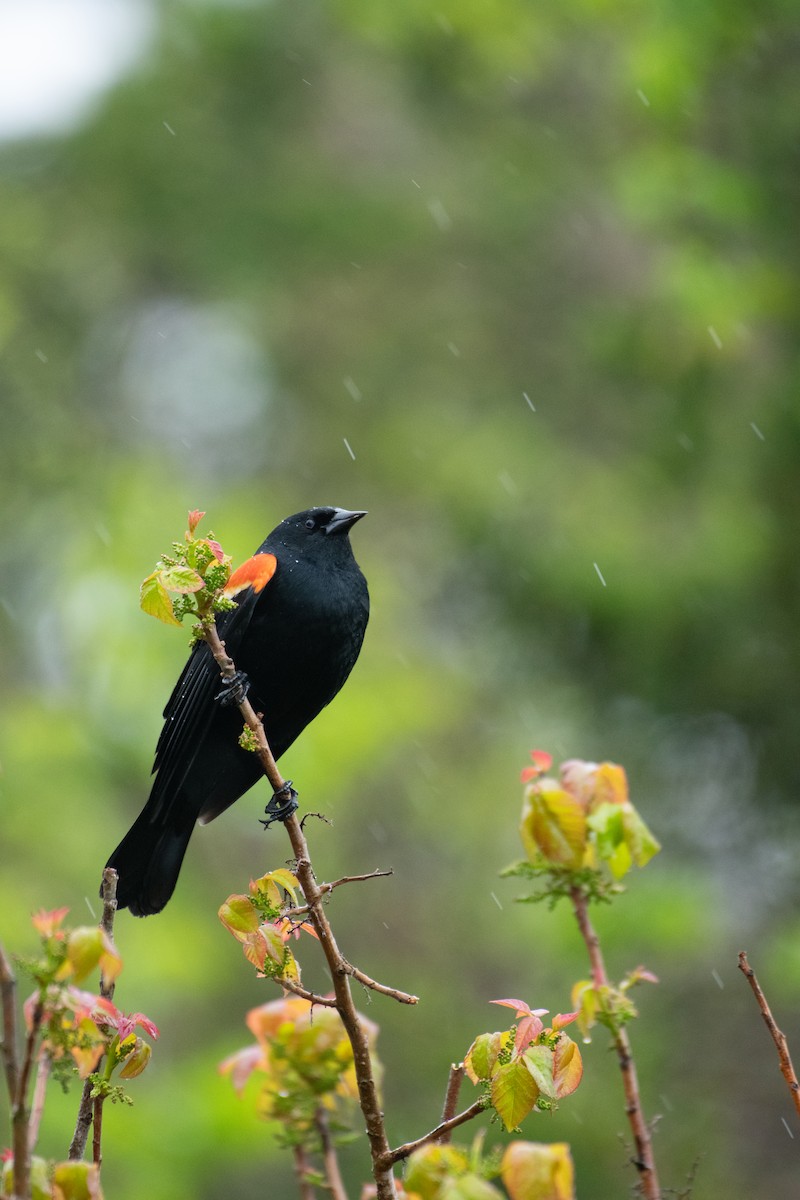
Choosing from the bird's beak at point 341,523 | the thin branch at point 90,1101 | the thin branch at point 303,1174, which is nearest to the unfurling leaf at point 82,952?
the thin branch at point 90,1101

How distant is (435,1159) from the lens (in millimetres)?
1208

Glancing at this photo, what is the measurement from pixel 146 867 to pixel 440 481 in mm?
5813

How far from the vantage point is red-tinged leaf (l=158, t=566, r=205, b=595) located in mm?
1591

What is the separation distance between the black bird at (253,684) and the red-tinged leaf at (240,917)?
1429 mm

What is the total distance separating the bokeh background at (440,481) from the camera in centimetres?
592

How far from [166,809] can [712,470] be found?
12.9 feet

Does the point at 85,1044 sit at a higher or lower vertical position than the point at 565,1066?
higher

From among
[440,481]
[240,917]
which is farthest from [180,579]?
[440,481]

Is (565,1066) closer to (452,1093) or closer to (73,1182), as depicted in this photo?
(452,1093)

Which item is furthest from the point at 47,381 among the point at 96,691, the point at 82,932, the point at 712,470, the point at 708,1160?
the point at 82,932

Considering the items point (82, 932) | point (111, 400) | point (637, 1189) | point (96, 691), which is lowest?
point (637, 1189)

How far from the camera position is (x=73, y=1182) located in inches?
48.8

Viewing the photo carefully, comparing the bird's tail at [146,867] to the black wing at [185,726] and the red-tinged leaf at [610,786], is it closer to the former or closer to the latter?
the black wing at [185,726]

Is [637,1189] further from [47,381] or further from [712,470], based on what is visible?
[47,381]
